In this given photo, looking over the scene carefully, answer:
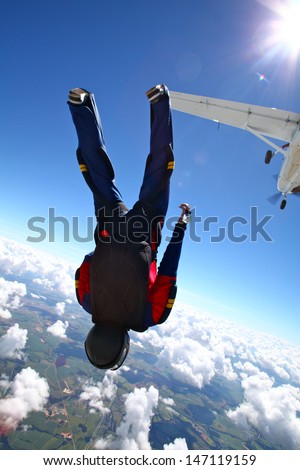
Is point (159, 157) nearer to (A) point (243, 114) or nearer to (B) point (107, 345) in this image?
(B) point (107, 345)

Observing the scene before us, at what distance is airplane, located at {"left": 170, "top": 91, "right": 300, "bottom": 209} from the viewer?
32.9 feet

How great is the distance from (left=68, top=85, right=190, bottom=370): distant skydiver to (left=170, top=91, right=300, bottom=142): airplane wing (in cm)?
1091

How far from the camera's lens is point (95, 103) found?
236 cm

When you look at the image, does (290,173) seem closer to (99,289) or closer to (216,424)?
(99,289)

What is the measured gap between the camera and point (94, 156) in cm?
239

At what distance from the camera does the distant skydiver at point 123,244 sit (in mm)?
2078

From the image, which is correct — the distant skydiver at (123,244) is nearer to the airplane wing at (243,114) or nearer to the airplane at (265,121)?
the airplane at (265,121)

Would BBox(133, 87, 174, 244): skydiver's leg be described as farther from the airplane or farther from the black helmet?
the airplane

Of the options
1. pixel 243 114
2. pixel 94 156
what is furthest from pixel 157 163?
pixel 243 114

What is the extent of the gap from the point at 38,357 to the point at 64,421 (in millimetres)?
36889

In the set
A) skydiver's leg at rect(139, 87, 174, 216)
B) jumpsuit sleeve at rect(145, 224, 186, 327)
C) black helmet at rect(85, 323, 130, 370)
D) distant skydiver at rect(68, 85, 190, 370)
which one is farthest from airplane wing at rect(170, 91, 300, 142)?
black helmet at rect(85, 323, 130, 370)

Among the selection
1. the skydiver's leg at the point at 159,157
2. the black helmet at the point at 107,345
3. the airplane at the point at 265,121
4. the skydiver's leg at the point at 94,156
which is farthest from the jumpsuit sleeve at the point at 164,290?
the airplane at the point at 265,121

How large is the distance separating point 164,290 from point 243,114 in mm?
12204

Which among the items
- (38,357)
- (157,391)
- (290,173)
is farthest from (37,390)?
(290,173)
